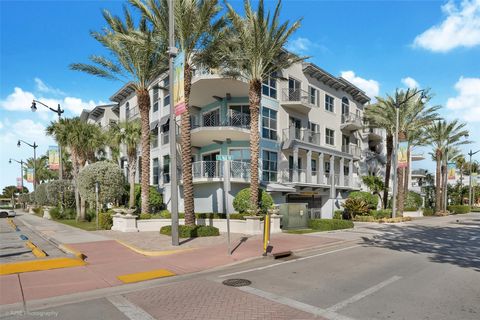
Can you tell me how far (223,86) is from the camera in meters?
23.0

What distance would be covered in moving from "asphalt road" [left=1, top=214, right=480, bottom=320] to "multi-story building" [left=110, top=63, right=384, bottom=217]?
10354 millimetres

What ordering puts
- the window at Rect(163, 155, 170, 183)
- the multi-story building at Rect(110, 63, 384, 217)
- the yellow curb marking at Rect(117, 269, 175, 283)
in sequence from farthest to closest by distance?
the window at Rect(163, 155, 170, 183) < the multi-story building at Rect(110, 63, 384, 217) < the yellow curb marking at Rect(117, 269, 175, 283)

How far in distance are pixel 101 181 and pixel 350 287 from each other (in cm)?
2093

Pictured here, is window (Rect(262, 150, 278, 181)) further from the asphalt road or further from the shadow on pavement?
the asphalt road

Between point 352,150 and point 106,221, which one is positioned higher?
point 352,150

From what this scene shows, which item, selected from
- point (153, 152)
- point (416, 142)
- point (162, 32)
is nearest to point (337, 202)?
point (416, 142)

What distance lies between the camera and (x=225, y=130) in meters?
22.5

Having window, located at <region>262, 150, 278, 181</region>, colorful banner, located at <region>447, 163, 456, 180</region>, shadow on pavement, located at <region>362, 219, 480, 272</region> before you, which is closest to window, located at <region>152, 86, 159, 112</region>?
window, located at <region>262, 150, 278, 181</region>

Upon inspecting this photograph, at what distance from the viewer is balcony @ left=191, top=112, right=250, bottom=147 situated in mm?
22500

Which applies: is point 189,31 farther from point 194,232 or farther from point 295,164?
point 295,164

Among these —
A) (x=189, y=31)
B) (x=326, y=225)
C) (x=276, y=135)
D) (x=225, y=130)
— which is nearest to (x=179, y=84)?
(x=189, y=31)

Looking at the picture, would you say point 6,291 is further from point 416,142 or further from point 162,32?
point 416,142

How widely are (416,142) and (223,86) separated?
86.6 feet

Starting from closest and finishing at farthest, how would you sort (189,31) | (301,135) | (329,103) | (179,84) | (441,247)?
(179,84) < (441,247) < (189,31) < (301,135) < (329,103)
